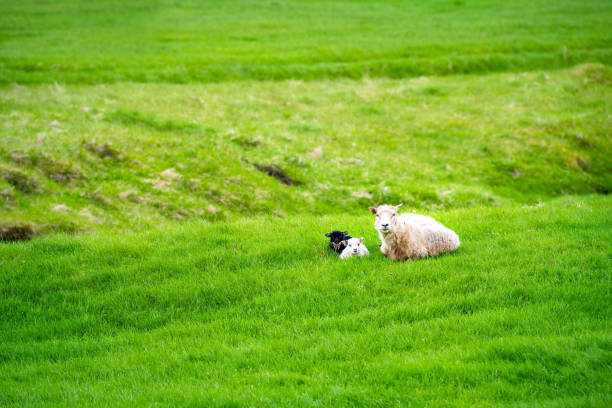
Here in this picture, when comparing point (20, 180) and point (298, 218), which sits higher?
point (20, 180)

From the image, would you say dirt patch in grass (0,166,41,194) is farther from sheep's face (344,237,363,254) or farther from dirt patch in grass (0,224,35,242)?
sheep's face (344,237,363,254)

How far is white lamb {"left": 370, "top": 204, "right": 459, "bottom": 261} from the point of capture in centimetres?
1241

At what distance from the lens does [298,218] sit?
1636 cm

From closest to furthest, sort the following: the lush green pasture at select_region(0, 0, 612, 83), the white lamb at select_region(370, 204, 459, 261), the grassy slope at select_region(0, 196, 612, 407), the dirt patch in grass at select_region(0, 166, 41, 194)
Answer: the grassy slope at select_region(0, 196, 612, 407) → the white lamb at select_region(370, 204, 459, 261) → the dirt patch in grass at select_region(0, 166, 41, 194) → the lush green pasture at select_region(0, 0, 612, 83)

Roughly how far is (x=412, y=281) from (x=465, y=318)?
192cm

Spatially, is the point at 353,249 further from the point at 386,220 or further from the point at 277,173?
the point at 277,173

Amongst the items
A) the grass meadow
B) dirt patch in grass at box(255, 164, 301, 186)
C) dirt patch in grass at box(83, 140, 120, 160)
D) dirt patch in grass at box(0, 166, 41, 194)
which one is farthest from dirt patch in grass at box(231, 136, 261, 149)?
dirt patch in grass at box(0, 166, 41, 194)

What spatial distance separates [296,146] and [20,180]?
1357 centimetres

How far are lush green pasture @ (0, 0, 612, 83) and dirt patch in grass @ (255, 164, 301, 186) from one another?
18.1 metres

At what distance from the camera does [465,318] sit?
9.70 metres

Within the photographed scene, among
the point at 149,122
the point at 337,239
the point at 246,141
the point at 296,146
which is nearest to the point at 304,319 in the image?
the point at 337,239

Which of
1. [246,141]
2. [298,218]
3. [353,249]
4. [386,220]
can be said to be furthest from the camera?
[246,141]

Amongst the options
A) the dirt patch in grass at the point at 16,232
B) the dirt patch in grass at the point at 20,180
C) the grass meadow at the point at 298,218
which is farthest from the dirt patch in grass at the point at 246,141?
the dirt patch in grass at the point at 16,232

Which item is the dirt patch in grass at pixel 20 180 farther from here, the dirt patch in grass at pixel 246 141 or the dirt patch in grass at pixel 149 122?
the dirt patch in grass at pixel 246 141
